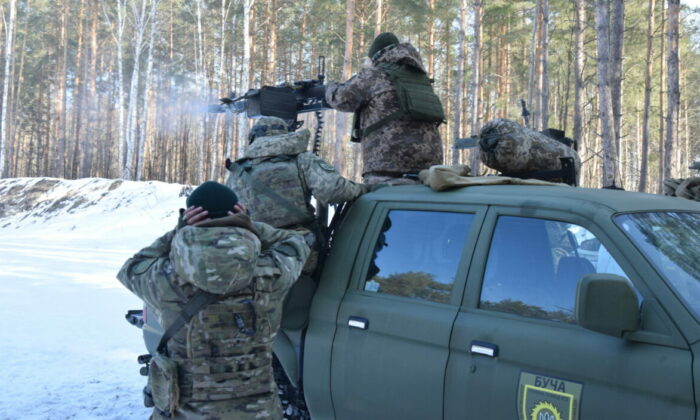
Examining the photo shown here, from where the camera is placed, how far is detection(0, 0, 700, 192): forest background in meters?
23.0

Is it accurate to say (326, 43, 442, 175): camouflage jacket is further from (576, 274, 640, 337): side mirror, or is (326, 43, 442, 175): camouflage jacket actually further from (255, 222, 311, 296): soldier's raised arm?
(576, 274, 640, 337): side mirror

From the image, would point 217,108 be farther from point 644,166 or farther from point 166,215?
point 644,166

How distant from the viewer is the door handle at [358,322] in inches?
118

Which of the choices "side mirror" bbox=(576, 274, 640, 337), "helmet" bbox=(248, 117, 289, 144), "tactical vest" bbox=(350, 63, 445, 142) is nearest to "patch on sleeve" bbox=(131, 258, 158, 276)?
"helmet" bbox=(248, 117, 289, 144)

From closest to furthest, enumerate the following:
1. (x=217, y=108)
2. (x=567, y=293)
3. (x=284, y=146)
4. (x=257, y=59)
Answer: (x=567, y=293), (x=284, y=146), (x=217, y=108), (x=257, y=59)

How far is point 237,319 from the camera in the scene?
2.71m

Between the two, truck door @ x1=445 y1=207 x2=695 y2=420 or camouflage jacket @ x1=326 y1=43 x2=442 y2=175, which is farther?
camouflage jacket @ x1=326 y1=43 x2=442 y2=175

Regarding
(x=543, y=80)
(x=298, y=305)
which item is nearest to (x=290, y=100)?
(x=298, y=305)

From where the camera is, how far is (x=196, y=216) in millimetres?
2613

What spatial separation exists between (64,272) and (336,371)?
9666mm

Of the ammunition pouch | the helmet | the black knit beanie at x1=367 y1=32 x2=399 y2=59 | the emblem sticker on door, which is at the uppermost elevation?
the black knit beanie at x1=367 y1=32 x2=399 y2=59

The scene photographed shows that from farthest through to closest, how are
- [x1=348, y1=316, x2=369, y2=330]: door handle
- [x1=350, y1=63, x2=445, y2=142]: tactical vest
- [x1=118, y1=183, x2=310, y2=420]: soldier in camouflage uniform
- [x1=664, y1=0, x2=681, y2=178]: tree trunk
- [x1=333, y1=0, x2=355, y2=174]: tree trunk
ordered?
[x1=333, y1=0, x2=355, y2=174]: tree trunk → [x1=664, y1=0, x2=681, y2=178]: tree trunk → [x1=350, y1=63, x2=445, y2=142]: tactical vest → [x1=348, y1=316, x2=369, y2=330]: door handle → [x1=118, y1=183, x2=310, y2=420]: soldier in camouflage uniform

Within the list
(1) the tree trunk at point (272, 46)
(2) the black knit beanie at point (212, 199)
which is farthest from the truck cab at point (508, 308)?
(1) the tree trunk at point (272, 46)

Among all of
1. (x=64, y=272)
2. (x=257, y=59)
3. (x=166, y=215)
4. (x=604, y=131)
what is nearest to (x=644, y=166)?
(x=604, y=131)
